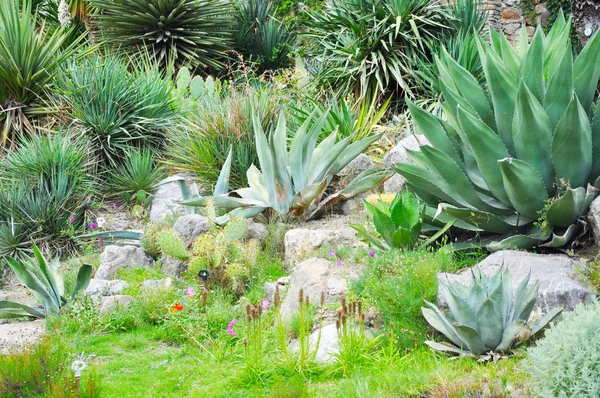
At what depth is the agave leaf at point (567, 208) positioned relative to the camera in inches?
204

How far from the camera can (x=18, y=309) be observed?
682 cm

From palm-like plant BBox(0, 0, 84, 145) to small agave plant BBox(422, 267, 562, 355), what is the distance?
30.3 ft

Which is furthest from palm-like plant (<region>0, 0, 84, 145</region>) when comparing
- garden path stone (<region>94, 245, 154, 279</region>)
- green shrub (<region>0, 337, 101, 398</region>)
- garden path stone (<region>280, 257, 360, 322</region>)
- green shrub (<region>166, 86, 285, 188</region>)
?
green shrub (<region>0, 337, 101, 398</region>)

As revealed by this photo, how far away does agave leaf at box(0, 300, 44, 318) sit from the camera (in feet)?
22.1

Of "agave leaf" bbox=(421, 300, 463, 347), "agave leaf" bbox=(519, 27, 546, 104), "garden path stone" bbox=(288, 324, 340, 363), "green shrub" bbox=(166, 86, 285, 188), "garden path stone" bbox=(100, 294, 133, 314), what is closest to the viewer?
"agave leaf" bbox=(421, 300, 463, 347)

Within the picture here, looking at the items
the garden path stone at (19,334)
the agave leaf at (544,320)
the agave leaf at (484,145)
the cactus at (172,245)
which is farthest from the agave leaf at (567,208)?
the garden path stone at (19,334)

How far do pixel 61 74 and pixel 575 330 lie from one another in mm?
10202

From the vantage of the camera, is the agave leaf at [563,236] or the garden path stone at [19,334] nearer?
the agave leaf at [563,236]

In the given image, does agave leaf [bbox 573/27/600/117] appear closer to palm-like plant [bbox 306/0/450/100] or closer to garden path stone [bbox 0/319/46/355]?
garden path stone [bbox 0/319/46/355]

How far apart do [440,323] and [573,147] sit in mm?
1666

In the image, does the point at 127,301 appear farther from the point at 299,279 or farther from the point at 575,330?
the point at 575,330

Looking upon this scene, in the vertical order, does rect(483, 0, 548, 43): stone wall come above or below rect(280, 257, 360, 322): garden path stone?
above

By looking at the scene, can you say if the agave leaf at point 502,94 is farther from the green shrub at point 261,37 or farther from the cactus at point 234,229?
the green shrub at point 261,37

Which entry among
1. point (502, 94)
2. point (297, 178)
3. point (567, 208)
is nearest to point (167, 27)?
point (297, 178)
